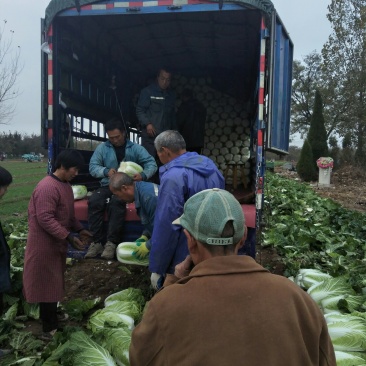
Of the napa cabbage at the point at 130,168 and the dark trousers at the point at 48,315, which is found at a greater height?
the napa cabbage at the point at 130,168

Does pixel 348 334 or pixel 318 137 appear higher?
pixel 318 137

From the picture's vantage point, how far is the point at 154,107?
712 cm

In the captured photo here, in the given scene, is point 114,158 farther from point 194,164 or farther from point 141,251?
point 194,164

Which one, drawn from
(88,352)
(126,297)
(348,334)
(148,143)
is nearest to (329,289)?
(348,334)

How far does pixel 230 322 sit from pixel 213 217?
0.40 m

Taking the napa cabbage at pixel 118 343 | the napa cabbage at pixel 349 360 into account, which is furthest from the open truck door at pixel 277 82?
the napa cabbage at pixel 118 343

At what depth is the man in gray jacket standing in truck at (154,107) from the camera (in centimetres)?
695

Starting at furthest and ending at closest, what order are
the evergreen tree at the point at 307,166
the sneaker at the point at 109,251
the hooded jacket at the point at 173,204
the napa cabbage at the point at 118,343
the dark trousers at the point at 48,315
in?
the evergreen tree at the point at 307,166 < the sneaker at the point at 109,251 < the dark trousers at the point at 48,315 < the hooded jacket at the point at 173,204 < the napa cabbage at the point at 118,343

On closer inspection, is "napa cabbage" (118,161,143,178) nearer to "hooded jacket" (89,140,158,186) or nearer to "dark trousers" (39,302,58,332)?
"hooded jacket" (89,140,158,186)

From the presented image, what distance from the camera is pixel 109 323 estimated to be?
11.3 ft

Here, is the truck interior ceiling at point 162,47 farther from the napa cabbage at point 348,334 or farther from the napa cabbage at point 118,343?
the napa cabbage at point 118,343

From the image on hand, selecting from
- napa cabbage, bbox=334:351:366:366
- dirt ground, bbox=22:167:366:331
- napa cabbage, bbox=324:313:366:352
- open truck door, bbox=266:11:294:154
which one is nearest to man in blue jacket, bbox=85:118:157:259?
dirt ground, bbox=22:167:366:331

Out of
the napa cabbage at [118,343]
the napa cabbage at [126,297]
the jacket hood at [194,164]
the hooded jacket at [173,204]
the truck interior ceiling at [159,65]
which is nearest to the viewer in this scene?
the napa cabbage at [118,343]

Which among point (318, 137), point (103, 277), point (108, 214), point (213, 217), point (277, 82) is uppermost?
point (318, 137)
